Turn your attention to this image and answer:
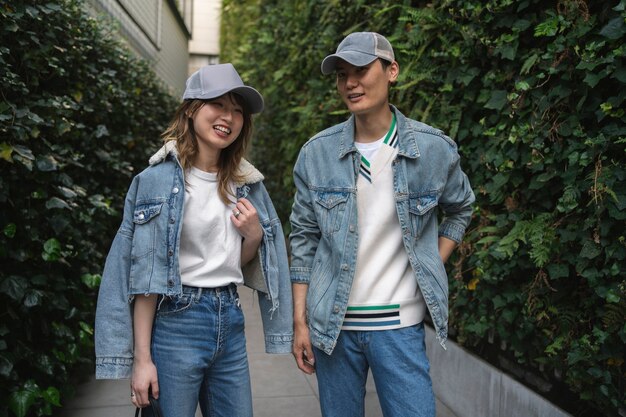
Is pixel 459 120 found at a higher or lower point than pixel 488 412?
higher

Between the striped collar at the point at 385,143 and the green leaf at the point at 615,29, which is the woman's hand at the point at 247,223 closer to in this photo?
the striped collar at the point at 385,143

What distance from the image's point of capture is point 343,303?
7.77ft

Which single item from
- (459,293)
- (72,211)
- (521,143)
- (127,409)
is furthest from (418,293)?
(127,409)

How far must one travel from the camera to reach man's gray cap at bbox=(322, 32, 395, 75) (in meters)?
2.37

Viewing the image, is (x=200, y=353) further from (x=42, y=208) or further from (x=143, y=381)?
(x=42, y=208)

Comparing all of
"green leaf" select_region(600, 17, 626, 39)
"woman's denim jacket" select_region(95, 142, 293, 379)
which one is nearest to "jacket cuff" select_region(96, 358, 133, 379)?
"woman's denim jacket" select_region(95, 142, 293, 379)

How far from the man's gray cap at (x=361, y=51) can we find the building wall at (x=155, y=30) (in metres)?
4.12

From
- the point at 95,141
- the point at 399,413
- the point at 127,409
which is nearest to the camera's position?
the point at 399,413

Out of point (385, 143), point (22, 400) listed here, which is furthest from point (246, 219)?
point (22, 400)

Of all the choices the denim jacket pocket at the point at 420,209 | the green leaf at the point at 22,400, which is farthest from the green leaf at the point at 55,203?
the denim jacket pocket at the point at 420,209

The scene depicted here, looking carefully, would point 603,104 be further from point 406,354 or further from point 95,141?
point 95,141

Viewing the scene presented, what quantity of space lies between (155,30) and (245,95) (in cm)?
1191

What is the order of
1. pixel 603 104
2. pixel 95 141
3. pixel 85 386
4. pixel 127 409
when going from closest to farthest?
pixel 603 104, pixel 127 409, pixel 85 386, pixel 95 141

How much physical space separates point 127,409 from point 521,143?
3076 mm
